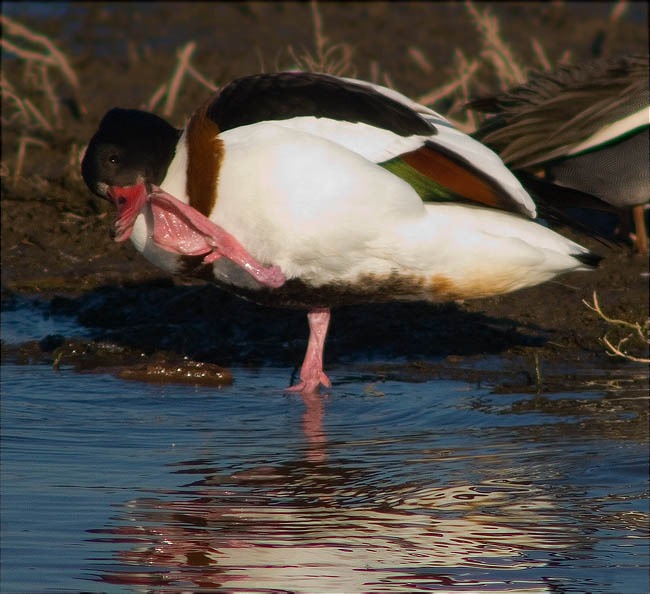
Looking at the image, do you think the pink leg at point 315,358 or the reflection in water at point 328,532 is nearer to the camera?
the reflection in water at point 328,532

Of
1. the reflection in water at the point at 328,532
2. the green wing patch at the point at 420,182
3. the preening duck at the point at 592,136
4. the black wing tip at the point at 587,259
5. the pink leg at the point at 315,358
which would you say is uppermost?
the preening duck at the point at 592,136

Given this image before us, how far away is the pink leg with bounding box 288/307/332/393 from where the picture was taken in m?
5.88

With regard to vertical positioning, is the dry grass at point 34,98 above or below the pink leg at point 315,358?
above

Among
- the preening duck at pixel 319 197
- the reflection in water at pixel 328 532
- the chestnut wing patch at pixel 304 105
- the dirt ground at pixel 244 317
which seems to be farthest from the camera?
the dirt ground at pixel 244 317

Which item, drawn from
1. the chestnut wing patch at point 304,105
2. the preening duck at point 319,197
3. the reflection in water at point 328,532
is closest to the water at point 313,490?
the reflection in water at point 328,532

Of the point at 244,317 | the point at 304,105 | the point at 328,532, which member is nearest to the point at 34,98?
the point at 244,317

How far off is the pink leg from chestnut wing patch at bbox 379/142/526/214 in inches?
39.7

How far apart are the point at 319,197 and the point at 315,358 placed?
45.3 inches

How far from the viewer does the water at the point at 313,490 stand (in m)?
3.90

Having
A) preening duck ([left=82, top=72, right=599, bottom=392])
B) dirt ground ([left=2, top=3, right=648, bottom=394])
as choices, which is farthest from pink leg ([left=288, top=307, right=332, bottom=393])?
preening duck ([left=82, top=72, right=599, bottom=392])

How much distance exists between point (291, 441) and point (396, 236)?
821mm

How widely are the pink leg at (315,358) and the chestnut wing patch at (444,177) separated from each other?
1008 millimetres

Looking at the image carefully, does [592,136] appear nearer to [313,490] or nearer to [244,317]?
[244,317]

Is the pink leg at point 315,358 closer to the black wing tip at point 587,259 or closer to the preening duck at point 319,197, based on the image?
the preening duck at point 319,197
